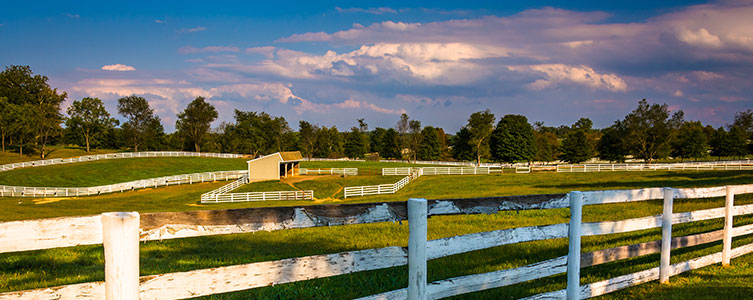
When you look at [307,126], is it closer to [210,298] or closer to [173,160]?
[173,160]

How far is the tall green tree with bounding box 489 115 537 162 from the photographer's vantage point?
86.2m

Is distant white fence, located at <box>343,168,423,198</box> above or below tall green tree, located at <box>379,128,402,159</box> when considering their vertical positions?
below

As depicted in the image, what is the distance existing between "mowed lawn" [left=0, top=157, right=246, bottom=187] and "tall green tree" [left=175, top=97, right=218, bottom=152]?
1062 inches

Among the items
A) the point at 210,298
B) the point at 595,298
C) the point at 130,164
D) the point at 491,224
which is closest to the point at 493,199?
the point at 595,298

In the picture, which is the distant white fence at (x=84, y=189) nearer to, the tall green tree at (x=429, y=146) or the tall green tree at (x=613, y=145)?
the tall green tree at (x=429, y=146)

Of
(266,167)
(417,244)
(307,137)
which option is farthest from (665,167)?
(307,137)

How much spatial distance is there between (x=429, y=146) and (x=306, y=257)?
105 m

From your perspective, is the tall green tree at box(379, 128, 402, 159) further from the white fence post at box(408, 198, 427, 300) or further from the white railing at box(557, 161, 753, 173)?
the white fence post at box(408, 198, 427, 300)

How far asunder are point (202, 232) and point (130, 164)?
7280 cm

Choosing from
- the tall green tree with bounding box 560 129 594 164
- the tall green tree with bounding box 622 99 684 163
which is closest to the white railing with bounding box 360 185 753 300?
the tall green tree with bounding box 622 99 684 163

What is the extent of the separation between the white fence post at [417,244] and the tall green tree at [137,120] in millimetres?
108865

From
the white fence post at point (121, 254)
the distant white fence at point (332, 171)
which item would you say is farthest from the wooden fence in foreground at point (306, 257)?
the distant white fence at point (332, 171)

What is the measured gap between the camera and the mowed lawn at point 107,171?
171ft

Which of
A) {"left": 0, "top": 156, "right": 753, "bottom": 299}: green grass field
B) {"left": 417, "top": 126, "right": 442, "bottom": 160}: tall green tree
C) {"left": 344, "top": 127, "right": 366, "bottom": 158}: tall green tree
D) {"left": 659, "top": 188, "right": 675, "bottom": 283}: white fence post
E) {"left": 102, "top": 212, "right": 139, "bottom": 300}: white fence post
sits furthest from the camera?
{"left": 344, "top": 127, "right": 366, "bottom": 158}: tall green tree
